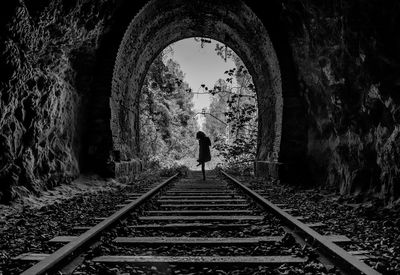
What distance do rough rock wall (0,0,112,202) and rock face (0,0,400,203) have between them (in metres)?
0.02

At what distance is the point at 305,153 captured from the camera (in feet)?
28.8

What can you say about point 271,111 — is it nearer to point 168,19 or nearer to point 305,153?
point 305,153

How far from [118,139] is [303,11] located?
18.0ft

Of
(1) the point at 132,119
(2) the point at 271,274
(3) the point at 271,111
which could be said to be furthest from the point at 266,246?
(1) the point at 132,119

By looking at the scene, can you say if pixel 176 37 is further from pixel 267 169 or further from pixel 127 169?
pixel 267 169

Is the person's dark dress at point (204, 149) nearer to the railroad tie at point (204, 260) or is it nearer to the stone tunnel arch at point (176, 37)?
the stone tunnel arch at point (176, 37)

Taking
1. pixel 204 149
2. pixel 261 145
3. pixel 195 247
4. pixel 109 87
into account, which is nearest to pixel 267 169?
pixel 261 145

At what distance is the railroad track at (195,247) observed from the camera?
2584mm

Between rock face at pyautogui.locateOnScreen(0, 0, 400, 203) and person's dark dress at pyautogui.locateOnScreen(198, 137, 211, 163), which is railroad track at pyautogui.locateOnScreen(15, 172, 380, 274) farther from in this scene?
person's dark dress at pyautogui.locateOnScreen(198, 137, 211, 163)

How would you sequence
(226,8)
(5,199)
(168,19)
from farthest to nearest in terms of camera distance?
(168,19) < (226,8) < (5,199)

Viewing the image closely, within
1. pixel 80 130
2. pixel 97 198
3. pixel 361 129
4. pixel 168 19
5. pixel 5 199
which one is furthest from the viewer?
pixel 168 19

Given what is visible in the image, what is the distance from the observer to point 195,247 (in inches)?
125

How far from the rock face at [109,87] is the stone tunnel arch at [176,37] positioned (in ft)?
1.10

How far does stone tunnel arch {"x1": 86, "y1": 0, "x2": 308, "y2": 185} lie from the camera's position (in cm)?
909
